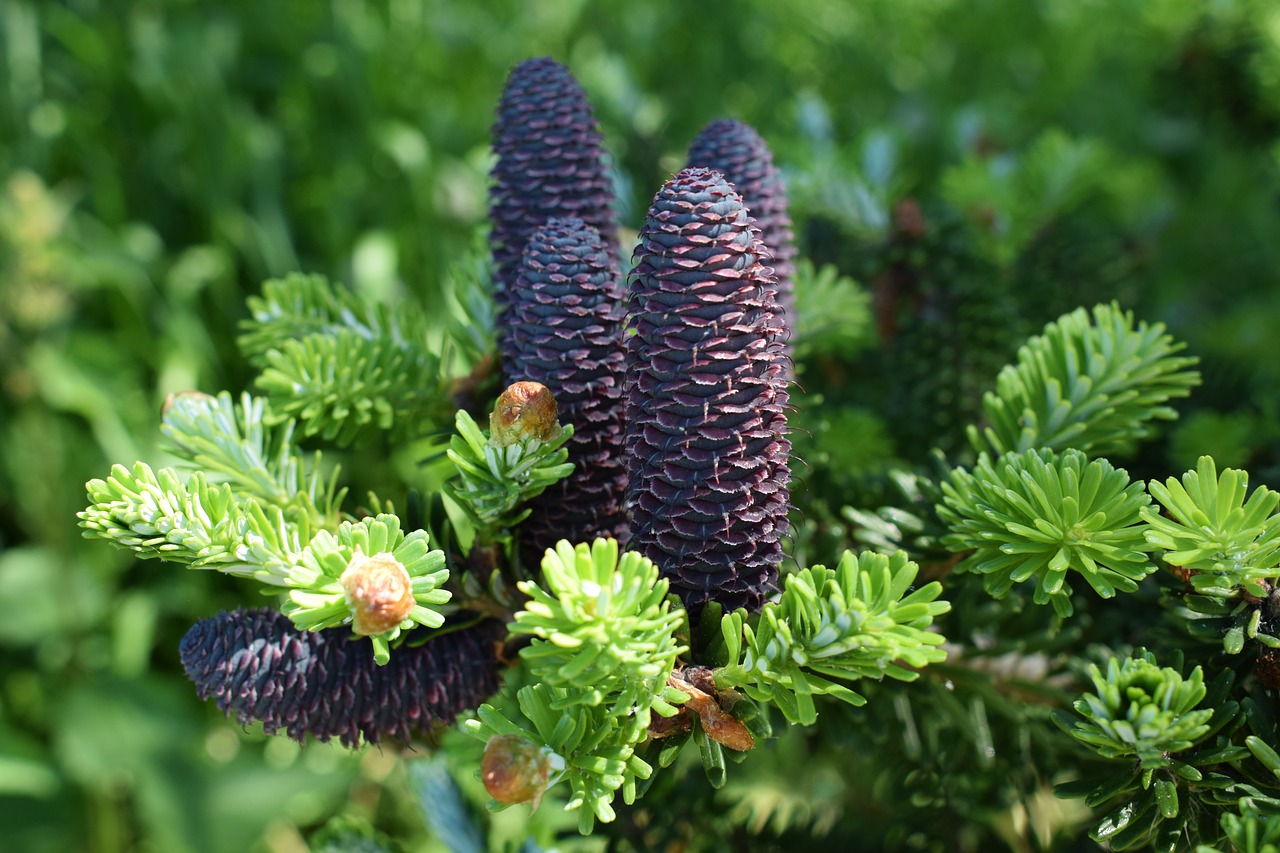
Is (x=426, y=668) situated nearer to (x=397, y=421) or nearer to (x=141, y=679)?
(x=397, y=421)

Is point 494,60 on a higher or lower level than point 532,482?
higher

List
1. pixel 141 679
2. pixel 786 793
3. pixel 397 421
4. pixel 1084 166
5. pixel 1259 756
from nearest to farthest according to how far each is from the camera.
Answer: pixel 1259 756
pixel 397 421
pixel 1084 166
pixel 786 793
pixel 141 679

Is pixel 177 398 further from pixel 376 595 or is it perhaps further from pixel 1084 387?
pixel 1084 387

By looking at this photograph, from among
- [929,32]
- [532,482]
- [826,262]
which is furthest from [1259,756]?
[929,32]

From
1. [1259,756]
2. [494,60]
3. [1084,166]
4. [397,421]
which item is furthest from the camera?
[494,60]

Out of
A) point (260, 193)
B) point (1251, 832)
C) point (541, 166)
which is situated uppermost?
point (260, 193)

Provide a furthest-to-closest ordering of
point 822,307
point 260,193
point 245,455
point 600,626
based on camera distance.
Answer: point 260,193 → point 822,307 → point 245,455 → point 600,626

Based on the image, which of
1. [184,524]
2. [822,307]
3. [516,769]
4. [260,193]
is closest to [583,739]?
[516,769]
